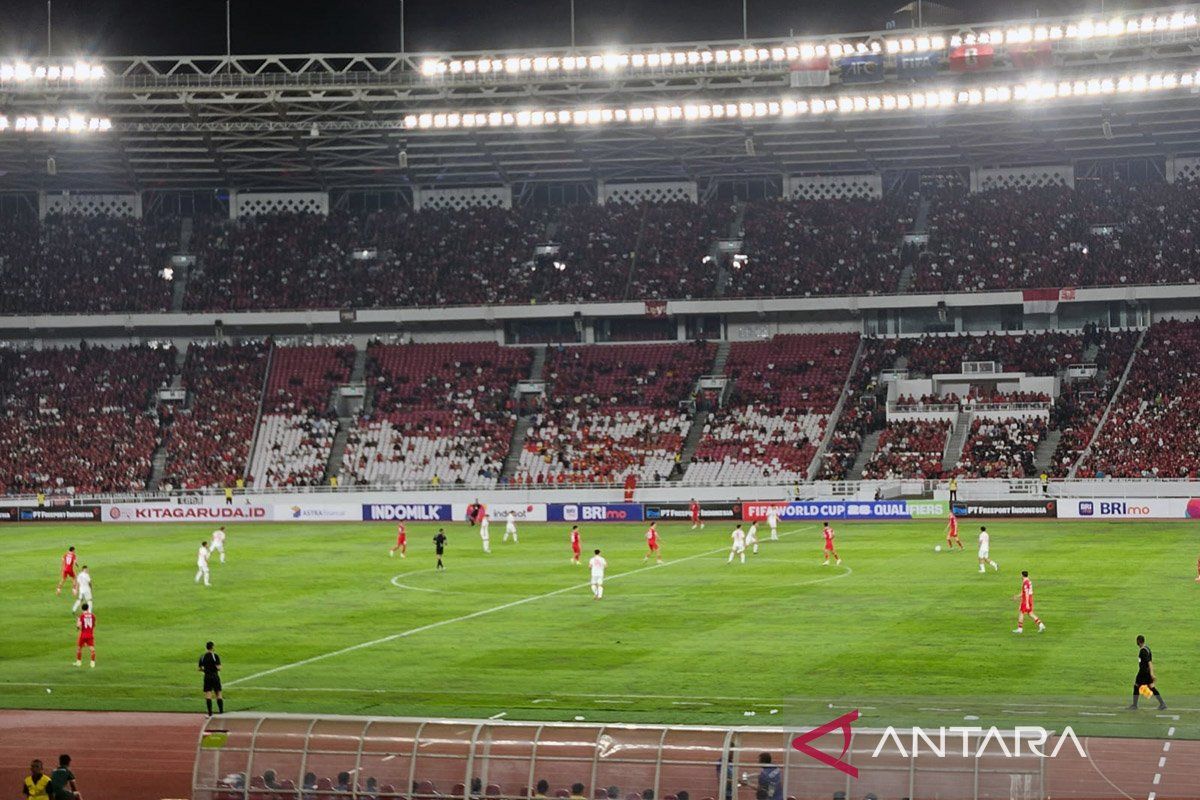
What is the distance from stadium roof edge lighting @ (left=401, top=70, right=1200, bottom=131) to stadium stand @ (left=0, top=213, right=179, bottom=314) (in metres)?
23.7

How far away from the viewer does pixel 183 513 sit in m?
73.2

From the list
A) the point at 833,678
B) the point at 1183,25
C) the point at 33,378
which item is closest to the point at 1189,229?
the point at 1183,25

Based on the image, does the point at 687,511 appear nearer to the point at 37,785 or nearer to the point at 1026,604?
the point at 1026,604

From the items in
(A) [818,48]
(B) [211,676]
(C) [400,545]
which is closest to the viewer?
(B) [211,676]

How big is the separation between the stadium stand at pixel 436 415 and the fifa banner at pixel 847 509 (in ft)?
50.9

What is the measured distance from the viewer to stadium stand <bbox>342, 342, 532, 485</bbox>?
254ft

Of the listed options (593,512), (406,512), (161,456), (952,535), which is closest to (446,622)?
(952,535)

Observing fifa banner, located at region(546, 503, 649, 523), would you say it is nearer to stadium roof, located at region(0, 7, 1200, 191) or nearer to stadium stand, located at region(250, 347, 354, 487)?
stadium stand, located at region(250, 347, 354, 487)

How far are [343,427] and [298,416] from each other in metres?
2.46

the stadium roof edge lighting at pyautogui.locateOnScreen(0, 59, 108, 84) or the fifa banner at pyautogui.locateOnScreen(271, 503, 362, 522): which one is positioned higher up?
the stadium roof edge lighting at pyautogui.locateOnScreen(0, 59, 108, 84)

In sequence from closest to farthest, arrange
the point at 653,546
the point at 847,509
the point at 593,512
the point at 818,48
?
the point at 653,546 < the point at 818,48 < the point at 847,509 < the point at 593,512

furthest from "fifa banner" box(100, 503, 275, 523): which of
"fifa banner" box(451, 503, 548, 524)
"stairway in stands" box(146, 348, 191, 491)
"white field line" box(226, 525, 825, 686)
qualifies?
"white field line" box(226, 525, 825, 686)

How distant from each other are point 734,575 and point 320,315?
44.9 m

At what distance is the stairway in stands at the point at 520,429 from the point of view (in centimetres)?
7694
